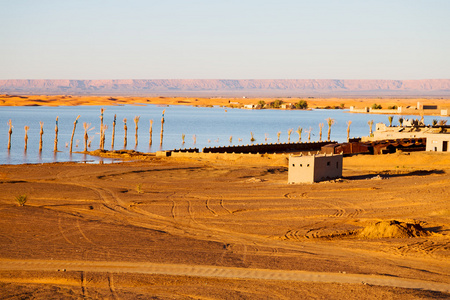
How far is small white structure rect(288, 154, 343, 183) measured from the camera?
33719 mm

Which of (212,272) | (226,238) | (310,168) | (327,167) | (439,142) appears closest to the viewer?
(212,272)

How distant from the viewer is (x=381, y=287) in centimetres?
1430

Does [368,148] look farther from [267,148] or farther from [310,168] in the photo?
[310,168]

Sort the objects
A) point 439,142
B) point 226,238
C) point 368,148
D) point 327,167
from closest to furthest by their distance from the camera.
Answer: point 226,238 → point 327,167 → point 439,142 → point 368,148

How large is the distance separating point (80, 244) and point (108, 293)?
5.66 metres

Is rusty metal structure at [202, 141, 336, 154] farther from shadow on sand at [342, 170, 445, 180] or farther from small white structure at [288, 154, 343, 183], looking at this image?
small white structure at [288, 154, 343, 183]

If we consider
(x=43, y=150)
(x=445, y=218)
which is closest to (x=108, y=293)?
(x=445, y=218)

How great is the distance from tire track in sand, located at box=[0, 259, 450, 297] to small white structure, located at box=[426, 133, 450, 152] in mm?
35254

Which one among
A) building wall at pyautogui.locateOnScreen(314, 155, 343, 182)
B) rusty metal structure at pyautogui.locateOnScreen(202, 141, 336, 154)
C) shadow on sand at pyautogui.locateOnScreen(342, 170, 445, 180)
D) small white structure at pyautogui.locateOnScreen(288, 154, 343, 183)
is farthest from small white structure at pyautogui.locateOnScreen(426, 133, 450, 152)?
small white structure at pyautogui.locateOnScreen(288, 154, 343, 183)

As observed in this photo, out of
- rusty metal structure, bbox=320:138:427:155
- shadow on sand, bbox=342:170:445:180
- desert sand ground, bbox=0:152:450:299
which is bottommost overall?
desert sand ground, bbox=0:152:450:299

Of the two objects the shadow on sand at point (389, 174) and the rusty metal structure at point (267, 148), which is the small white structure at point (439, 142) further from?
the rusty metal structure at point (267, 148)

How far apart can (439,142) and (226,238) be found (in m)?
32.6

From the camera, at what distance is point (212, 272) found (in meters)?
15.8

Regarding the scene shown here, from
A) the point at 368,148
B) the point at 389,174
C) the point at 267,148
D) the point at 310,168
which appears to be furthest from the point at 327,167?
the point at 267,148
